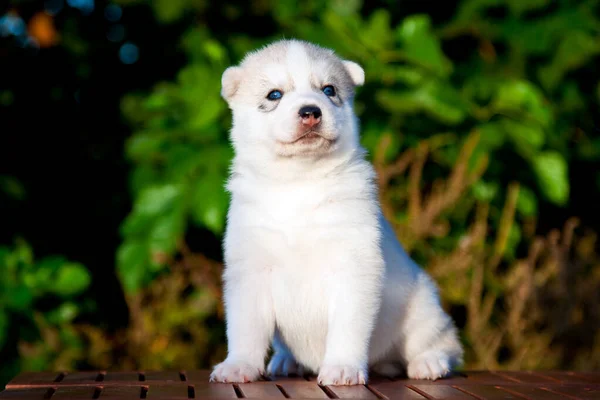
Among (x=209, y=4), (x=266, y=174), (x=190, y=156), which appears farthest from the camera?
(x=209, y=4)

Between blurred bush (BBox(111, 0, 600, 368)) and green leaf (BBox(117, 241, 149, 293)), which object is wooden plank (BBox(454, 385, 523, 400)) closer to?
blurred bush (BBox(111, 0, 600, 368))

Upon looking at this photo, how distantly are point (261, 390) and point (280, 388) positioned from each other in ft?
0.35

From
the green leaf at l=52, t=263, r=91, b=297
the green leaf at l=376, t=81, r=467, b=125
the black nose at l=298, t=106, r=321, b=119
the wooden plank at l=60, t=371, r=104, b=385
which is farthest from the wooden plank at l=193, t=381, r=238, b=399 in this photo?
the green leaf at l=376, t=81, r=467, b=125

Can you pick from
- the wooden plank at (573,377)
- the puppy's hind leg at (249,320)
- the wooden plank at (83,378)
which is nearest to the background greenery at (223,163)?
the wooden plank at (83,378)

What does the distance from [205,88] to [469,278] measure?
7.65ft

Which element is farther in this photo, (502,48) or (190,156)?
(502,48)

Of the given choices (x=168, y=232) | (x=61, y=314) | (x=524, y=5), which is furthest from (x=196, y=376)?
(x=524, y=5)

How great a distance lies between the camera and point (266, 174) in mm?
3531

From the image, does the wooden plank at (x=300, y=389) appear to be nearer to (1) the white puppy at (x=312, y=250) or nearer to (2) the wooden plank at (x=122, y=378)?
(1) the white puppy at (x=312, y=250)

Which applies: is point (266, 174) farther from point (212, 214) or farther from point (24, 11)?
point (24, 11)

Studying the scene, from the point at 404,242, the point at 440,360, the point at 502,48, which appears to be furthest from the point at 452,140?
the point at 440,360

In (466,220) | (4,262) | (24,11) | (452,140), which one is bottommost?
(4,262)

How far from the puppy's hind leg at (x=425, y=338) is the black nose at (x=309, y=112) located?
0.91m

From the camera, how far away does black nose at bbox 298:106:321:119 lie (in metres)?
3.37
